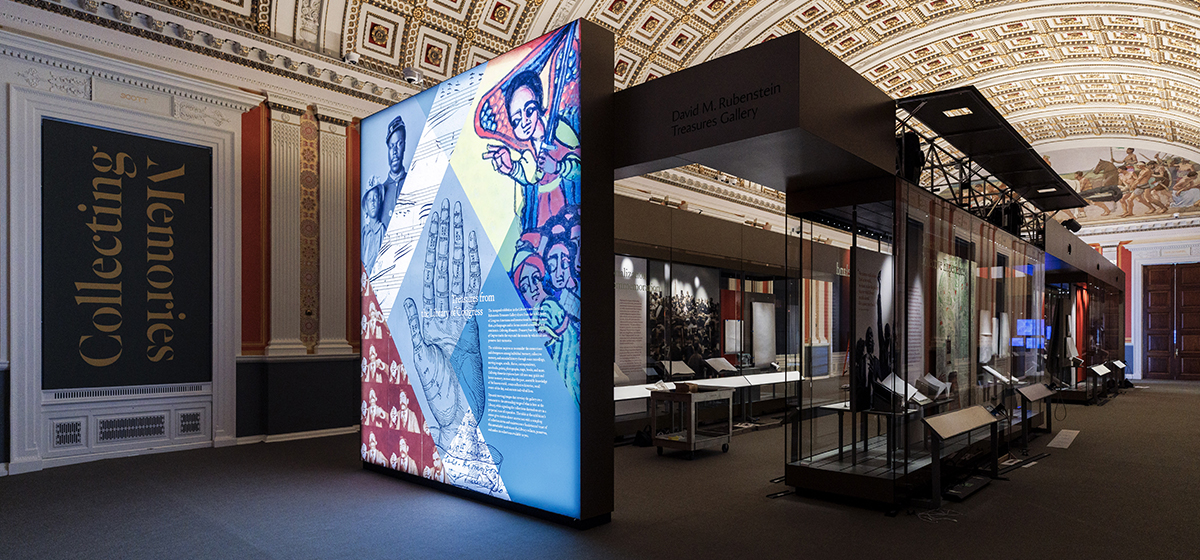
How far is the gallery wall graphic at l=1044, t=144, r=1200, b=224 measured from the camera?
2417 centimetres

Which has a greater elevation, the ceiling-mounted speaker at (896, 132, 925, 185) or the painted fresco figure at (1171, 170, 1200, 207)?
the painted fresco figure at (1171, 170, 1200, 207)

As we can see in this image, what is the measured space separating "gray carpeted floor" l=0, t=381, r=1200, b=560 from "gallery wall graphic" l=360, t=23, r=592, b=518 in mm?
461

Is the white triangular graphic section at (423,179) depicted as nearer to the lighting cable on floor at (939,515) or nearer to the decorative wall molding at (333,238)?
the decorative wall molding at (333,238)

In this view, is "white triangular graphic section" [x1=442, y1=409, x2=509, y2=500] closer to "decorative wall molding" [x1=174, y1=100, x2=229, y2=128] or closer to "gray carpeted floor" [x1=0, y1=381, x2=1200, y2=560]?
"gray carpeted floor" [x1=0, y1=381, x2=1200, y2=560]

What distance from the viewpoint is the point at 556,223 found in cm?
578

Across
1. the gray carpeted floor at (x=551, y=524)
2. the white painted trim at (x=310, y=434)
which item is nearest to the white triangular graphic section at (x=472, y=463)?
the gray carpeted floor at (x=551, y=524)

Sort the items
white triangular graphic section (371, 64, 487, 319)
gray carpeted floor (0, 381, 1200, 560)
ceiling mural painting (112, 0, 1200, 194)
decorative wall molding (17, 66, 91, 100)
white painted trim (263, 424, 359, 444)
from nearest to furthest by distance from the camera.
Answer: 1. gray carpeted floor (0, 381, 1200, 560)
2. white triangular graphic section (371, 64, 487, 319)
3. decorative wall molding (17, 66, 91, 100)
4. white painted trim (263, 424, 359, 444)
5. ceiling mural painting (112, 0, 1200, 194)

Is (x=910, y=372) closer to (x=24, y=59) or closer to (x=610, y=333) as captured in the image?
(x=610, y=333)

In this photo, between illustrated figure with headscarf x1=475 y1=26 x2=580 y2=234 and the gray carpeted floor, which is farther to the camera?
illustrated figure with headscarf x1=475 y1=26 x2=580 y2=234

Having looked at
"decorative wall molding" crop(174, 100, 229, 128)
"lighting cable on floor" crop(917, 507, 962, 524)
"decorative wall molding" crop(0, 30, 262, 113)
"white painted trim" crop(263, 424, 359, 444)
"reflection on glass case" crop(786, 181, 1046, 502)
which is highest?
"decorative wall molding" crop(0, 30, 262, 113)

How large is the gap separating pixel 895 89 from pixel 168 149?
16.1 metres

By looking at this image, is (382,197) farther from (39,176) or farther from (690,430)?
(690,430)

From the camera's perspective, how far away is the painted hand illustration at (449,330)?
6.45m

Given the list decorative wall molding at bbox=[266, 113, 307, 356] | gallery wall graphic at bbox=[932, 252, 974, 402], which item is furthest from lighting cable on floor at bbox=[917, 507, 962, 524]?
decorative wall molding at bbox=[266, 113, 307, 356]
